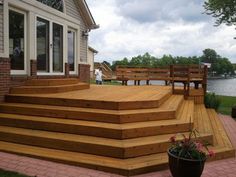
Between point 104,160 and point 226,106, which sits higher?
point 104,160

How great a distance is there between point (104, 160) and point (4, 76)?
4.05 meters

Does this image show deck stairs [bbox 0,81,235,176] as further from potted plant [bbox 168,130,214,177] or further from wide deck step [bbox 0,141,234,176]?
potted plant [bbox 168,130,214,177]

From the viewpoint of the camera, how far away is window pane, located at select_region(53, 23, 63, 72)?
10.1 metres

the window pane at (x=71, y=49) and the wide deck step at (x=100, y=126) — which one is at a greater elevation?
the window pane at (x=71, y=49)

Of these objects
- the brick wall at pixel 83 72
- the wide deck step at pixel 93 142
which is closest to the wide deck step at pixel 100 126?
the wide deck step at pixel 93 142

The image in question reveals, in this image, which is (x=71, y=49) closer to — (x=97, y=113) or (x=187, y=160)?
(x=97, y=113)

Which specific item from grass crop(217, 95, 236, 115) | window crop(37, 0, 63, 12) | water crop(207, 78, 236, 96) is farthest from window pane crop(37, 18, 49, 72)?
water crop(207, 78, 236, 96)

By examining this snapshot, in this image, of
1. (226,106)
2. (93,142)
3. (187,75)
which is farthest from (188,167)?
(226,106)

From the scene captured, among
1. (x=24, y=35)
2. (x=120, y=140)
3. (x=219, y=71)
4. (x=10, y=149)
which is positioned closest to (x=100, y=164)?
(x=120, y=140)

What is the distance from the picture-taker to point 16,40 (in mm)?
8312

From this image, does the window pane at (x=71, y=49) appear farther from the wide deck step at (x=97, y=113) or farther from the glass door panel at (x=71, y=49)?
the wide deck step at (x=97, y=113)

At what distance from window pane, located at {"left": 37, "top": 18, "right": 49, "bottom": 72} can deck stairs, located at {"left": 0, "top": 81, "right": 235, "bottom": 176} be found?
104 inches

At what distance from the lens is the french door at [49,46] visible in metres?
9.27

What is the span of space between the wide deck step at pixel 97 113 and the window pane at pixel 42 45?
9.09 ft
